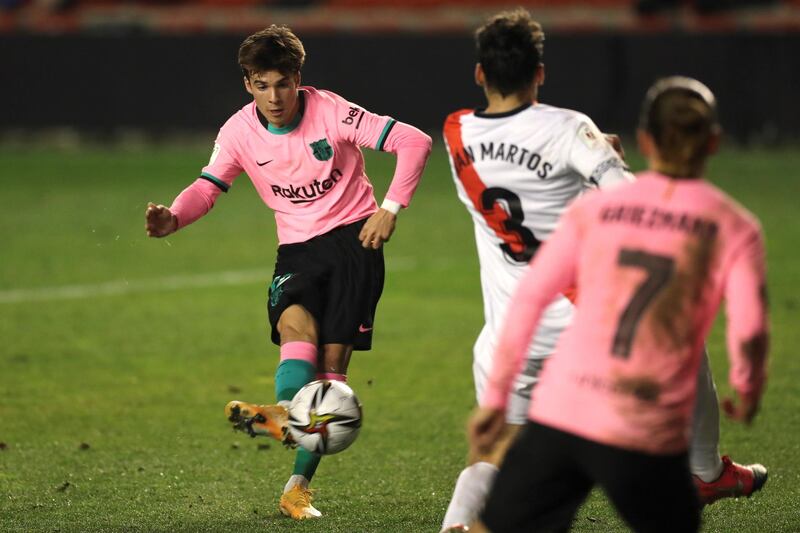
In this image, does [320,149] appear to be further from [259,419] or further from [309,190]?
[259,419]

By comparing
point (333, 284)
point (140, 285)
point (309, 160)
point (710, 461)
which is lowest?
point (140, 285)

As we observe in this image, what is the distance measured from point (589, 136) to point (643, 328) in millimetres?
1263

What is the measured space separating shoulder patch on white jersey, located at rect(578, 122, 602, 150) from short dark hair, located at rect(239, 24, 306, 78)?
1.58 m

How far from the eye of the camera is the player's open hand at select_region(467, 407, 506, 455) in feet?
12.0

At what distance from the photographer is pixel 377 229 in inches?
222

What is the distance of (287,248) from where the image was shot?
611cm

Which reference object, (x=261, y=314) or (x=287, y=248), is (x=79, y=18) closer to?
(x=261, y=314)

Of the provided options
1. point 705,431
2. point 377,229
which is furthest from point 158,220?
point 705,431

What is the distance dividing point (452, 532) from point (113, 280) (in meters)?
9.22

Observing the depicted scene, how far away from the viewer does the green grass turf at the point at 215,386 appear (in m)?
6.07

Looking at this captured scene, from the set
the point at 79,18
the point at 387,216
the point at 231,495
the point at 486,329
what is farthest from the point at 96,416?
the point at 79,18

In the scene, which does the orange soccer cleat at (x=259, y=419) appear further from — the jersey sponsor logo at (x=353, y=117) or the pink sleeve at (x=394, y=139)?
the jersey sponsor logo at (x=353, y=117)

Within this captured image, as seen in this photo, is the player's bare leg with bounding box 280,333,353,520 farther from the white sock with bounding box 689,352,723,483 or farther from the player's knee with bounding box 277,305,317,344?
the white sock with bounding box 689,352,723,483

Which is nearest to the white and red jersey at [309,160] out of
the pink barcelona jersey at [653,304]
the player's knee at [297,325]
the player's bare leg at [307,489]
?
the player's knee at [297,325]
